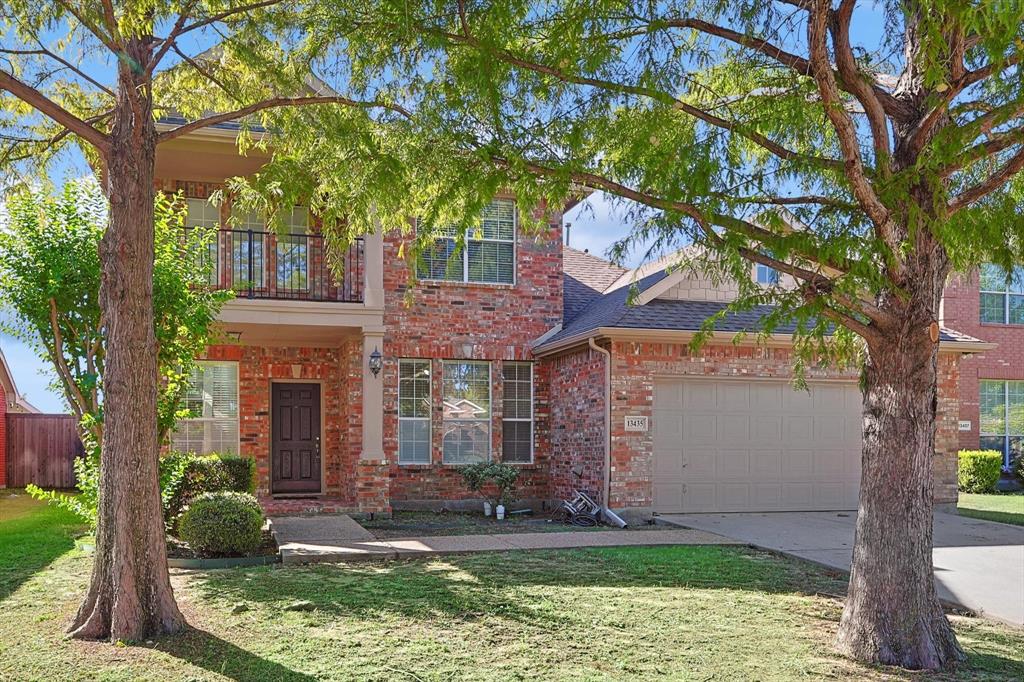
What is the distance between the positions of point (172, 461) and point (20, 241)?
112 inches

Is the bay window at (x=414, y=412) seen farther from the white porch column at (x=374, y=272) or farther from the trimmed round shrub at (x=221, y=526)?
the trimmed round shrub at (x=221, y=526)

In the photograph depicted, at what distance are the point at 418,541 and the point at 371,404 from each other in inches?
136

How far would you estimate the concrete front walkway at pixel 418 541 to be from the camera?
10195mm

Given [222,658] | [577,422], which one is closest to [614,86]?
[222,658]

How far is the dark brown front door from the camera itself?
16141 mm

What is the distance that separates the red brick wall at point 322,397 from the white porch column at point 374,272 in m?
1.11

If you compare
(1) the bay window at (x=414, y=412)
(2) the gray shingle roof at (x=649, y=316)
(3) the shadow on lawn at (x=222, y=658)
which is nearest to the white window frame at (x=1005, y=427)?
(2) the gray shingle roof at (x=649, y=316)

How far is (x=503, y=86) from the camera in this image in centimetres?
649

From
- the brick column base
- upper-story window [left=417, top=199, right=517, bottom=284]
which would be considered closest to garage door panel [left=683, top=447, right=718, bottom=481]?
upper-story window [left=417, top=199, right=517, bottom=284]

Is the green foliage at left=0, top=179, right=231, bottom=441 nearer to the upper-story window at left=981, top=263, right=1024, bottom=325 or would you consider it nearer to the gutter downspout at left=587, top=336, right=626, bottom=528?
the gutter downspout at left=587, top=336, right=626, bottom=528

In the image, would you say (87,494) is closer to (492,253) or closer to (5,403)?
(492,253)

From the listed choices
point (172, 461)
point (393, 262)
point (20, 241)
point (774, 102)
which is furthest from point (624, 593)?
point (393, 262)

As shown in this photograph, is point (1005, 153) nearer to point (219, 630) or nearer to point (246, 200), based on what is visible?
point (246, 200)

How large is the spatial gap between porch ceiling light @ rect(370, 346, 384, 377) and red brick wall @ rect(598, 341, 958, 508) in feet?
11.8
